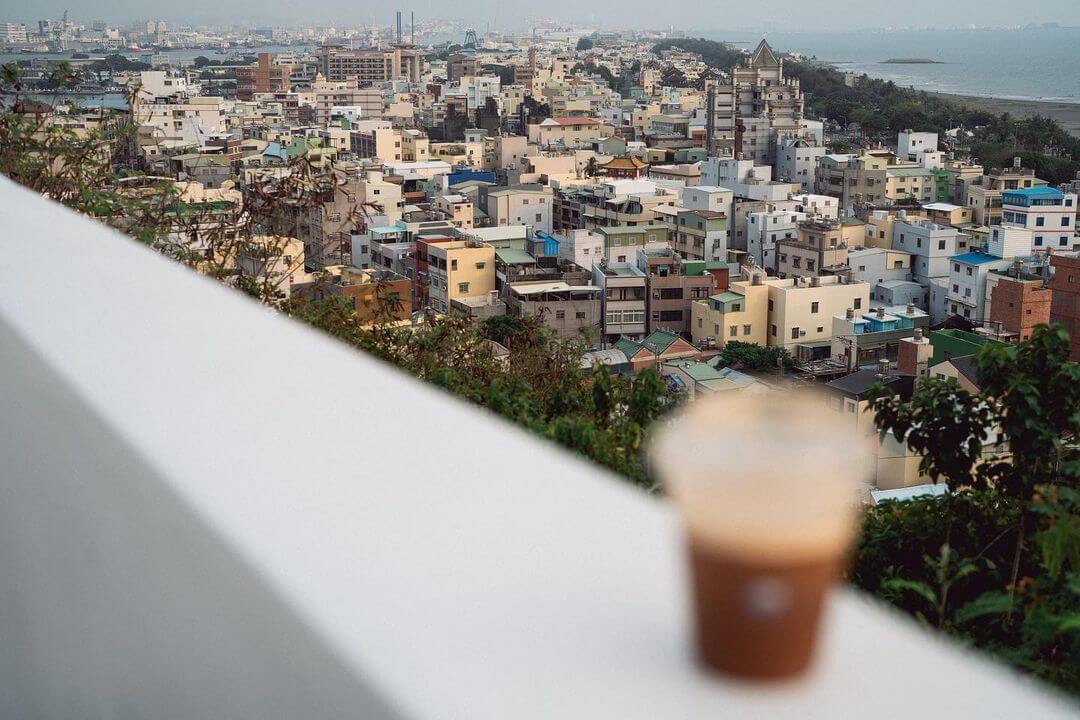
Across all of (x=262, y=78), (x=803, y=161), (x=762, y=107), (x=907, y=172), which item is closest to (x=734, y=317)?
(x=907, y=172)

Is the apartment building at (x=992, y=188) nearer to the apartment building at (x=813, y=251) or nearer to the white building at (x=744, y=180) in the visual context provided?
the white building at (x=744, y=180)

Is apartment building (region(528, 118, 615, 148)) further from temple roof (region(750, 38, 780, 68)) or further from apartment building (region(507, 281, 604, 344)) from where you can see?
apartment building (region(507, 281, 604, 344))

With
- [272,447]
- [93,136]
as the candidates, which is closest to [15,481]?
[272,447]

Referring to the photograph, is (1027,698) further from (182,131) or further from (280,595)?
(182,131)

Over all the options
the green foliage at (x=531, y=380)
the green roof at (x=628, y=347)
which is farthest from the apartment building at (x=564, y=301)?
the green foliage at (x=531, y=380)

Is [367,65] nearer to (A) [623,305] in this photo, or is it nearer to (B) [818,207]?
(B) [818,207]

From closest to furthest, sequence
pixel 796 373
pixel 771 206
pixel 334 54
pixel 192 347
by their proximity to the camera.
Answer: pixel 192 347
pixel 796 373
pixel 771 206
pixel 334 54
